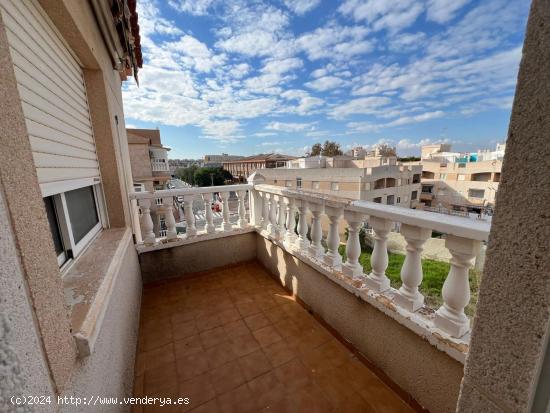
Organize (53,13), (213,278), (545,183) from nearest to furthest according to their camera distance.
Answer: (545,183), (53,13), (213,278)

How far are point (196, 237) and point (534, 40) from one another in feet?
10.6

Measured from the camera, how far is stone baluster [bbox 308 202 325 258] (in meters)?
2.20

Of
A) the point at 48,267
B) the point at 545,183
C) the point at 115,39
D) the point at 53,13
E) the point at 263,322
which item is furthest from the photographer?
the point at 115,39

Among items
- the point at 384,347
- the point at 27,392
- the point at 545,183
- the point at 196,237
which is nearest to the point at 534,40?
the point at 545,183

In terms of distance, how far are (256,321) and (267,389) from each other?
0.69 meters

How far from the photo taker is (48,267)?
0.75 meters

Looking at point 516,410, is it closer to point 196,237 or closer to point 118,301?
point 118,301

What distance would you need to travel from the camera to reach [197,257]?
3.21 meters

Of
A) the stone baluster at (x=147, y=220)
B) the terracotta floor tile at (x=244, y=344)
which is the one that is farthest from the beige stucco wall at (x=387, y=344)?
the stone baluster at (x=147, y=220)

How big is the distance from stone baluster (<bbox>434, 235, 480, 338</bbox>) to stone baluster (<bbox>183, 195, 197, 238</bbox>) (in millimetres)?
2768

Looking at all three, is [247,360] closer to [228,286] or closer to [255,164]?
[228,286]

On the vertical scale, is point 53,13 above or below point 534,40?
above

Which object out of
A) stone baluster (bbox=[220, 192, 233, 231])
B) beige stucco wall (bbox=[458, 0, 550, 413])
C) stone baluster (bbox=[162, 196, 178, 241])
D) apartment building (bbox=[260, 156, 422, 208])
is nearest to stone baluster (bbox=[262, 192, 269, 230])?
stone baluster (bbox=[220, 192, 233, 231])

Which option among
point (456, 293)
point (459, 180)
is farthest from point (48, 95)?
point (459, 180)
